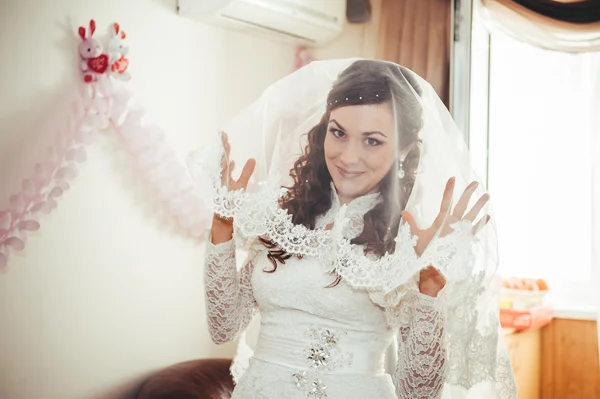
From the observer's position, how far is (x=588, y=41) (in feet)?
7.79

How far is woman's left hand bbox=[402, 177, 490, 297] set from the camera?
1252 millimetres

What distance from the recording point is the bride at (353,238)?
1327 millimetres

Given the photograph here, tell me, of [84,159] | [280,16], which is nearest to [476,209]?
[84,159]

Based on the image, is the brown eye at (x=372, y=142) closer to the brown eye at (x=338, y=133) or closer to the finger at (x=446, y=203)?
the brown eye at (x=338, y=133)

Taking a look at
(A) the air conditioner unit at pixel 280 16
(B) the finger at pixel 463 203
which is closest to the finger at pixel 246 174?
(B) the finger at pixel 463 203

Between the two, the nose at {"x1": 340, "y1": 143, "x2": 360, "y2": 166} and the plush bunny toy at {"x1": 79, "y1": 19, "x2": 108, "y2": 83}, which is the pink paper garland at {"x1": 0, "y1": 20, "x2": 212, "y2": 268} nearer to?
the plush bunny toy at {"x1": 79, "y1": 19, "x2": 108, "y2": 83}

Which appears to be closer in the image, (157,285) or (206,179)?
(206,179)

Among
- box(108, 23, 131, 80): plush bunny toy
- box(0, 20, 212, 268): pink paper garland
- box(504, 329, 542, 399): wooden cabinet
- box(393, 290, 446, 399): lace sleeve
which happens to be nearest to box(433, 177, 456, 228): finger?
box(393, 290, 446, 399): lace sleeve

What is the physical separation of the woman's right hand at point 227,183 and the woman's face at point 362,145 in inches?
7.9

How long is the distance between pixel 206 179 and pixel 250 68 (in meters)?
1.48

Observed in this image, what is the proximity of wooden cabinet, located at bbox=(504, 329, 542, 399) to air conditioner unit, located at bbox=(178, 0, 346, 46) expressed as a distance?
62.4 inches

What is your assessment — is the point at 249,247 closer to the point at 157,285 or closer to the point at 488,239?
the point at 488,239

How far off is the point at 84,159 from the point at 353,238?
1143 mm

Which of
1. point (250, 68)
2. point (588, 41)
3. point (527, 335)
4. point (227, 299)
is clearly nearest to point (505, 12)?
point (588, 41)
